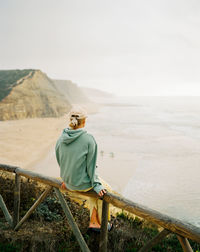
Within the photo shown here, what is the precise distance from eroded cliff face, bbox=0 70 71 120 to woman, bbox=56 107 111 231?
28.1 meters

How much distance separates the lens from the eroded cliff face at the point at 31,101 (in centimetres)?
3078

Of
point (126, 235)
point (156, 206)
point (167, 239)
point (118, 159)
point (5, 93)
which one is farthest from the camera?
point (5, 93)

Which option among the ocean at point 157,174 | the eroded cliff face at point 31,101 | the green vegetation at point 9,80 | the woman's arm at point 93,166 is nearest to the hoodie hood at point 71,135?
the woman's arm at point 93,166

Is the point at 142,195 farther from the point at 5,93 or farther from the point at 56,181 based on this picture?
the point at 5,93

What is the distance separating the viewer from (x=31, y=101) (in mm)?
35094

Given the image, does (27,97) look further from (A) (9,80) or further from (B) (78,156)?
(B) (78,156)

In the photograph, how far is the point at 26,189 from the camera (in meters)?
5.21

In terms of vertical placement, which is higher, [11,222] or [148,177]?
[11,222]

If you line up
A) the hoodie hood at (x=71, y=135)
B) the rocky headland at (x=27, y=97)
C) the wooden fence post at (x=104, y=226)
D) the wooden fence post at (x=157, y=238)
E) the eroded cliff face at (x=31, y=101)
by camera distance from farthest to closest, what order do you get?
1. the rocky headland at (x=27, y=97)
2. the eroded cliff face at (x=31, y=101)
3. the wooden fence post at (x=104, y=226)
4. the hoodie hood at (x=71, y=135)
5. the wooden fence post at (x=157, y=238)

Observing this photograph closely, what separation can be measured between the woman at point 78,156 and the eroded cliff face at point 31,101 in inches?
1105

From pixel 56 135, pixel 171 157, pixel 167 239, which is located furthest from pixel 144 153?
pixel 167 239

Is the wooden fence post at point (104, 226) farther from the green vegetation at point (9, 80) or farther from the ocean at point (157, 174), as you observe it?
the green vegetation at point (9, 80)

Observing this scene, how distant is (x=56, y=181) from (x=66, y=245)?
Result: 105cm

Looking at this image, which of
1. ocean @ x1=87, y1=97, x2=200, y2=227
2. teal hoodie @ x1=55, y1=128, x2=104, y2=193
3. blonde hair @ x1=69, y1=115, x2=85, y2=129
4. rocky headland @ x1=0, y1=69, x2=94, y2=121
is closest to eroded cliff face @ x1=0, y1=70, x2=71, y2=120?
rocky headland @ x1=0, y1=69, x2=94, y2=121
